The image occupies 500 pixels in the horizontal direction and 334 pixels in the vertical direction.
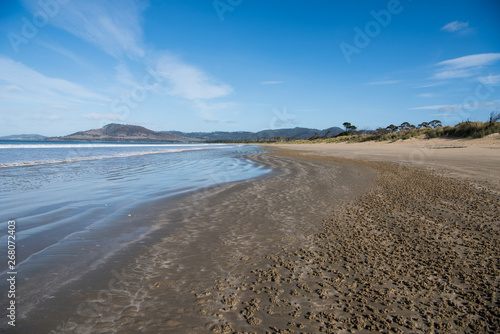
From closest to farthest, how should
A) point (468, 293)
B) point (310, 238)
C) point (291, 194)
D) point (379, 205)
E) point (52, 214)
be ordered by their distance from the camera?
point (468, 293)
point (310, 238)
point (52, 214)
point (379, 205)
point (291, 194)

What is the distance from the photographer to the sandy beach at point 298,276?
2.97 meters

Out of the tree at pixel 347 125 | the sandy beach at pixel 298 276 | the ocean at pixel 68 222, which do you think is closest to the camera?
the sandy beach at pixel 298 276

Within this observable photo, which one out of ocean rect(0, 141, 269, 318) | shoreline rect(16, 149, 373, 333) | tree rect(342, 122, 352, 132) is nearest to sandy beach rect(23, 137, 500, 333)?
shoreline rect(16, 149, 373, 333)

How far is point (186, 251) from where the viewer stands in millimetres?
4934

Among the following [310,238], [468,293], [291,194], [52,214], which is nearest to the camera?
[468,293]

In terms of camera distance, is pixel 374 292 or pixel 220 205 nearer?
pixel 374 292

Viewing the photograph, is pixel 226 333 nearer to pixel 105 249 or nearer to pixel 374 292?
pixel 374 292

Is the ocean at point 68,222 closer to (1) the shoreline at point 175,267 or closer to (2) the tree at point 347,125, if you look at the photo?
(1) the shoreline at point 175,267

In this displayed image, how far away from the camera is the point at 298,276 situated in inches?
156

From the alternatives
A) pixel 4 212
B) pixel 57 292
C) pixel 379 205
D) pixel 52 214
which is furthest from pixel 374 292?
pixel 4 212

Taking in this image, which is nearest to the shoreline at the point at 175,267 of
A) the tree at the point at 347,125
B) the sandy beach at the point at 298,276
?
the sandy beach at the point at 298,276

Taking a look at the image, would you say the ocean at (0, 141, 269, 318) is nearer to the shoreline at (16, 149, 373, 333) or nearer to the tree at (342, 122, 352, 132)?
the shoreline at (16, 149, 373, 333)

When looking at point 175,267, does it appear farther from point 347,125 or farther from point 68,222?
point 347,125

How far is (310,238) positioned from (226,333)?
10.3 feet
